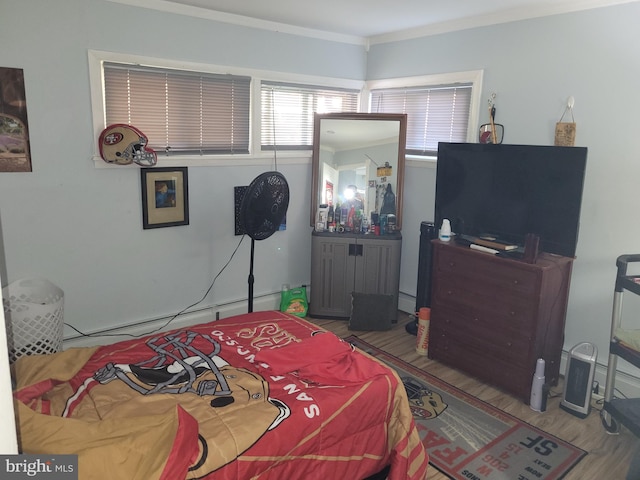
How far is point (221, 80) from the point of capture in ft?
12.3

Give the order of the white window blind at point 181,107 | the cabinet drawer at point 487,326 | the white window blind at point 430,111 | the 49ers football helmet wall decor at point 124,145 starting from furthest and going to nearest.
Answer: the white window blind at point 430,111 < the white window blind at point 181,107 < the 49ers football helmet wall decor at point 124,145 < the cabinet drawer at point 487,326

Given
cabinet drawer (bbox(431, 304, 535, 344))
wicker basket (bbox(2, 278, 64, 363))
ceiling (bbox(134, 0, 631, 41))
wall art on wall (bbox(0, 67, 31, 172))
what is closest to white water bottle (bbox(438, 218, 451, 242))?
cabinet drawer (bbox(431, 304, 535, 344))

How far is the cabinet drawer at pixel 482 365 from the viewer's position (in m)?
3.08

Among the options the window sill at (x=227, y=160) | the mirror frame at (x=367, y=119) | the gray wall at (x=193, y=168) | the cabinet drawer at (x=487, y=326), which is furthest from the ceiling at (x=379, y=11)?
the cabinet drawer at (x=487, y=326)

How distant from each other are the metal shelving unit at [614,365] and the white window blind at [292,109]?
2.68m

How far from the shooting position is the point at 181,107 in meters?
3.60

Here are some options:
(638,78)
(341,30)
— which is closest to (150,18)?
(341,30)

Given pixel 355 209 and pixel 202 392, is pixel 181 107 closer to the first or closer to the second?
pixel 355 209

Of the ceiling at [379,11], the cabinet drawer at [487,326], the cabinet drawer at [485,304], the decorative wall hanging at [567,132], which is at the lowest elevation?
the cabinet drawer at [487,326]

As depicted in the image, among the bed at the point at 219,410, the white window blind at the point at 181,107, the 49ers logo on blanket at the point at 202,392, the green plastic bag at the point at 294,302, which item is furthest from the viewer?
the green plastic bag at the point at 294,302

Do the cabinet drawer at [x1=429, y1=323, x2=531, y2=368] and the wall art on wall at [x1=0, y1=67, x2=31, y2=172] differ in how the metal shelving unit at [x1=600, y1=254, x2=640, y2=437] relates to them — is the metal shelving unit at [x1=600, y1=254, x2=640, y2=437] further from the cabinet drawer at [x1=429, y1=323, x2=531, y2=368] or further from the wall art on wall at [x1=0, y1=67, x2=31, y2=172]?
the wall art on wall at [x1=0, y1=67, x2=31, y2=172]

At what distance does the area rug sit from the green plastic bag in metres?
1.39

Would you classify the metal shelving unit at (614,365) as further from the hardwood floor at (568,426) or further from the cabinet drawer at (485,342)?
the cabinet drawer at (485,342)

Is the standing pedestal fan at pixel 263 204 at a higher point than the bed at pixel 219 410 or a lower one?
higher
